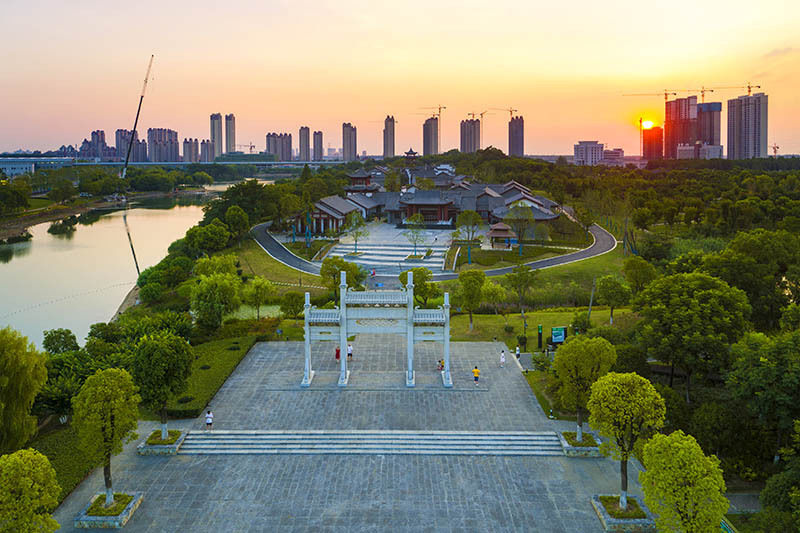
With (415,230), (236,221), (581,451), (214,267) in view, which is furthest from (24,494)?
(415,230)

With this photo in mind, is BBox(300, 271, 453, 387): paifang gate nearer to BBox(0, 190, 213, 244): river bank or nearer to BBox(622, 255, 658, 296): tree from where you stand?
BBox(622, 255, 658, 296): tree

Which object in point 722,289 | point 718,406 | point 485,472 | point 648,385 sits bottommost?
point 485,472

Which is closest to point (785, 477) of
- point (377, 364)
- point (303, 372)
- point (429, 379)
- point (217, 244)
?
point (429, 379)

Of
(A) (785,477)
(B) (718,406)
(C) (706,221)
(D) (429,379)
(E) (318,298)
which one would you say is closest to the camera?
(A) (785,477)

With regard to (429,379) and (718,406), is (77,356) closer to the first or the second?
(429,379)

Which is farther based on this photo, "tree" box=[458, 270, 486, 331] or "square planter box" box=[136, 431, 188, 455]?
"tree" box=[458, 270, 486, 331]

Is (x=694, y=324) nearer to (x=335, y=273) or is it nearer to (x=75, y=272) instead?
(x=335, y=273)

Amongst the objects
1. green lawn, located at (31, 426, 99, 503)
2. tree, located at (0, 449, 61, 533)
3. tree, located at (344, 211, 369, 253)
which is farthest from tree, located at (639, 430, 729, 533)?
tree, located at (344, 211, 369, 253)
